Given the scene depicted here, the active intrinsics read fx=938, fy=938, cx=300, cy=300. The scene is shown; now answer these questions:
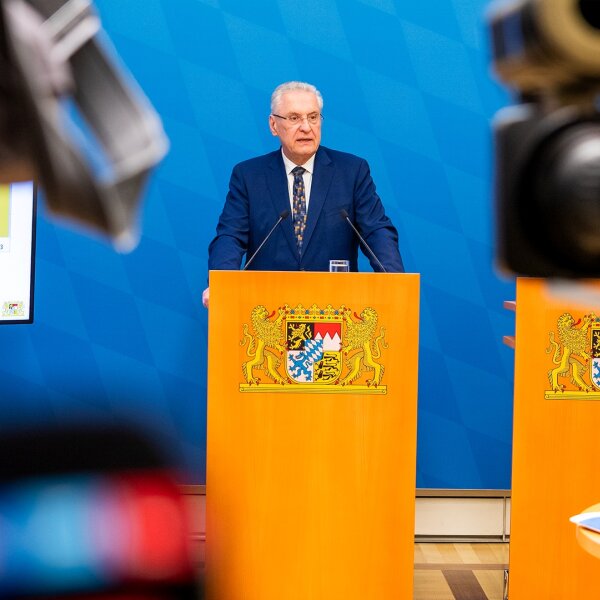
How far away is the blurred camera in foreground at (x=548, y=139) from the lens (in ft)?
1.44

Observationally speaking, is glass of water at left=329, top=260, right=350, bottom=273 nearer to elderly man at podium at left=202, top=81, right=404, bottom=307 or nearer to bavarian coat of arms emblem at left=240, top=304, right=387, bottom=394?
bavarian coat of arms emblem at left=240, top=304, right=387, bottom=394

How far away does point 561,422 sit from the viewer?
2.93 meters

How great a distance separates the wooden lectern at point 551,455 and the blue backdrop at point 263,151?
1286 mm

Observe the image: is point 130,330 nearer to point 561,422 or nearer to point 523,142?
point 561,422

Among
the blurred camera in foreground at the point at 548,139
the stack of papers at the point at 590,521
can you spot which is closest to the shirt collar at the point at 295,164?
the stack of papers at the point at 590,521

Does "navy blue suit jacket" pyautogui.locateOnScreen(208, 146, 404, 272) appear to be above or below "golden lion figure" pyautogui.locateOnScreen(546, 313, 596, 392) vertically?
above

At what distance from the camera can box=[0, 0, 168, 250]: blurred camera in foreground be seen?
1.24 feet

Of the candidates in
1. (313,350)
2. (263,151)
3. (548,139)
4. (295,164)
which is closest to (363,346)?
(313,350)

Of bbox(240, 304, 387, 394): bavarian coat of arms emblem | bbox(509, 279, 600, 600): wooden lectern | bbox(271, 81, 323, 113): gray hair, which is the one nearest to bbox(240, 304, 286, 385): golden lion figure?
bbox(240, 304, 387, 394): bavarian coat of arms emblem

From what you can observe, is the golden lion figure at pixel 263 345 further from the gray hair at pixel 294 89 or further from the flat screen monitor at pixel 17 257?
the gray hair at pixel 294 89

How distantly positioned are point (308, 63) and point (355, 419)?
2003 millimetres

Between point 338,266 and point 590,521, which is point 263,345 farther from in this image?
point 590,521

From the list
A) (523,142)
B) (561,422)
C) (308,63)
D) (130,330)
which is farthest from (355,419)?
(523,142)

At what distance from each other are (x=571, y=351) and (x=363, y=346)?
2.27 feet
